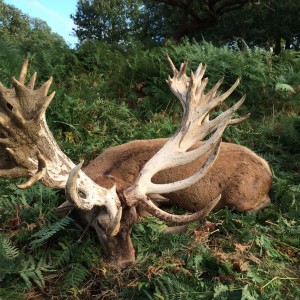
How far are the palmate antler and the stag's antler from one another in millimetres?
351

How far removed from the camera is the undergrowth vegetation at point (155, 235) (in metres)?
3.64

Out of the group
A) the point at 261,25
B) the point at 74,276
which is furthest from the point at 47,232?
the point at 261,25

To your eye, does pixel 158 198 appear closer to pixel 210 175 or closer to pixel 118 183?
pixel 118 183

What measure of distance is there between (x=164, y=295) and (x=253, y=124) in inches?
177

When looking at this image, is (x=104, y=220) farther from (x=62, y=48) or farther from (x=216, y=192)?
(x=62, y=48)

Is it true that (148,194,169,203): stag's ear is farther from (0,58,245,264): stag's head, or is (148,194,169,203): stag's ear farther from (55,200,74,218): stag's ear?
(55,200,74,218): stag's ear

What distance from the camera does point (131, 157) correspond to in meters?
5.15

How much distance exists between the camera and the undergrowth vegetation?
364 cm

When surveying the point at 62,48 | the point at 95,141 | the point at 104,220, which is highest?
the point at 62,48

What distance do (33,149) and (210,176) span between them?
7.55 ft

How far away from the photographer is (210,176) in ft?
17.0

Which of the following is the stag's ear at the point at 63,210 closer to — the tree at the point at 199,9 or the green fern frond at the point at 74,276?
the green fern frond at the point at 74,276

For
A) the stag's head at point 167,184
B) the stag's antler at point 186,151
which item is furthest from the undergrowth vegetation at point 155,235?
the stag's antler at point 186,151

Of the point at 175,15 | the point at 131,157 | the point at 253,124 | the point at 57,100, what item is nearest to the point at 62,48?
the point at 57,100
